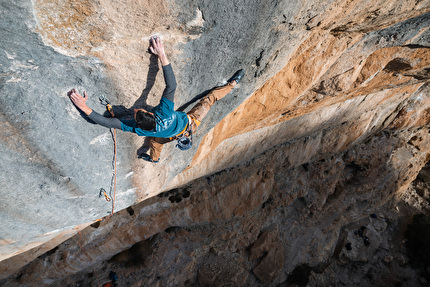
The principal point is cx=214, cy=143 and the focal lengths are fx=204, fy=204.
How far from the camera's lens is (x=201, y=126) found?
3455 mm

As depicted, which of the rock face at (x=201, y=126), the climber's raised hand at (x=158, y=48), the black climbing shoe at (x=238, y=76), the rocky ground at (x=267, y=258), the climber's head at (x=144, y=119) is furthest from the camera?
the rocky ground at (x=267, y=258)

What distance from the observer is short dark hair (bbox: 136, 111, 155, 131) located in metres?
2.21

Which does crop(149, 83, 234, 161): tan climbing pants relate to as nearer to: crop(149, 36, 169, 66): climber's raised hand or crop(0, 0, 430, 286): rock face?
crop(0, 0, 430, 286): rock face

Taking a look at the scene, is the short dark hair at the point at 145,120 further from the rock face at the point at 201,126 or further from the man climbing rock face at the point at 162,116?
the rock face at the point at 201,126

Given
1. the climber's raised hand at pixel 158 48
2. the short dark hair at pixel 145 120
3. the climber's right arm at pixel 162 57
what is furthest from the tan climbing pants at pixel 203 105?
the climber's raised hand at pixel 158 48

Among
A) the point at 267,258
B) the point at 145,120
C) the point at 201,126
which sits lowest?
the point at 267,258

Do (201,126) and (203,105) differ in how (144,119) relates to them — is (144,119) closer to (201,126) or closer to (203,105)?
(203,105)

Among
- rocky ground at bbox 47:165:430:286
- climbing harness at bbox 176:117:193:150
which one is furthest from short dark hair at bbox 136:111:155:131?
rocky ground at bbox 47:165:430:286

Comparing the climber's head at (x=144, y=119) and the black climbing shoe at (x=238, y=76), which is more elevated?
the black climbing shoe at (x=238, y=76)

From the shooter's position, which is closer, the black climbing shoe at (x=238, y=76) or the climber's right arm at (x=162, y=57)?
the climber's right arm at (x=162, y=57)

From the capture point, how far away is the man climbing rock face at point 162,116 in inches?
80.7

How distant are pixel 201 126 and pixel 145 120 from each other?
1.32m

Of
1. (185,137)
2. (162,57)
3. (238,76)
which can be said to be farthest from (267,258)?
(162,57)

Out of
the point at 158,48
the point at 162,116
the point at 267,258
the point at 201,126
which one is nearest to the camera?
the point at 158,48
